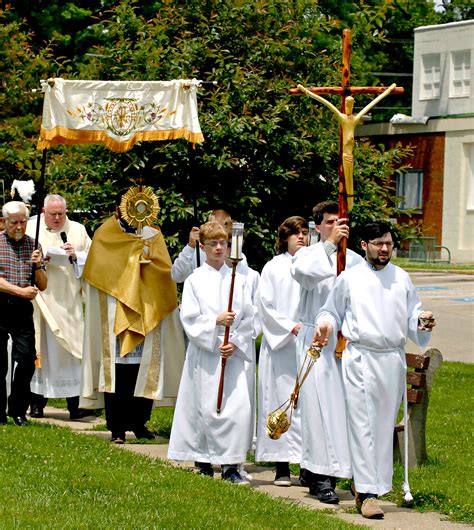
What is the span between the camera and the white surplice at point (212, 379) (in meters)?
9.59

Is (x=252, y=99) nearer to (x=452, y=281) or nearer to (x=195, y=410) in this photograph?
(x=195, y=410)

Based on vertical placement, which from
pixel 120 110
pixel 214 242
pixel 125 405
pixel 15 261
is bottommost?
pixel 125 405

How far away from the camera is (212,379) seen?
9711 mm

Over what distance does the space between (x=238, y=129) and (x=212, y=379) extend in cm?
459

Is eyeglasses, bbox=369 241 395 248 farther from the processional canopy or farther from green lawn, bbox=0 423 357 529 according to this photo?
the processional canopy

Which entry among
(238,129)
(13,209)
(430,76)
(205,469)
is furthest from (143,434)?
(430,76)

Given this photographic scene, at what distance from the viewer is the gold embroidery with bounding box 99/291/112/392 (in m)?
11.4

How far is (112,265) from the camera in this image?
11422 millimetres

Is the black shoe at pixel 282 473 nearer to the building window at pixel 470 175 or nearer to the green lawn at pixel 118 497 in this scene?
the green lawn at pixel 118 497

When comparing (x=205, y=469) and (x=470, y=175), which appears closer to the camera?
(x=205, y=469)

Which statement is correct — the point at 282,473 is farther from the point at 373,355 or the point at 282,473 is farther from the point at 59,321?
the point at 59,321

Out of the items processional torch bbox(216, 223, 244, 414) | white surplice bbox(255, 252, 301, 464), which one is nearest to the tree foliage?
white surplice bbox(255, 252, 301, 464)

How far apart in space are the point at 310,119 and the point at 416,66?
35.9 metres

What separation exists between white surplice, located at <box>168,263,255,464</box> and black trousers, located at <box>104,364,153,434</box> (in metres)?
1.44
